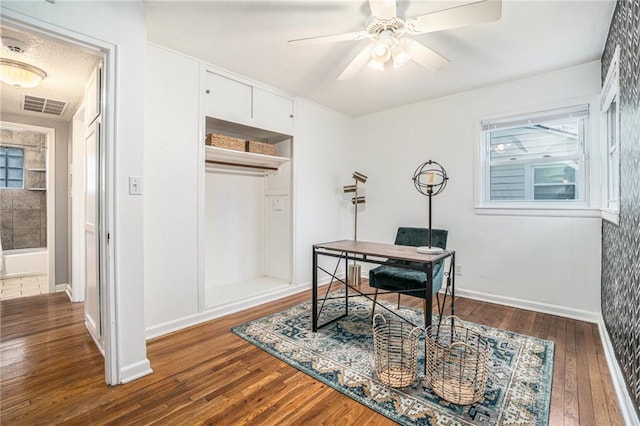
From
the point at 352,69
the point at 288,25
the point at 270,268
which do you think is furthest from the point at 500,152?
the point at 270,268

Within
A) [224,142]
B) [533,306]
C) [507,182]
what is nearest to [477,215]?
[507,182]

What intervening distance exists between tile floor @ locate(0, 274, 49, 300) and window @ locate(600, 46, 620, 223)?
6096 mm

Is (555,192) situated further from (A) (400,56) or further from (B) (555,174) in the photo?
(A) (400,56)

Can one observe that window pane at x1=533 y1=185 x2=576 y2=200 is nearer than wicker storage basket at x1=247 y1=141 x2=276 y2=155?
Yes

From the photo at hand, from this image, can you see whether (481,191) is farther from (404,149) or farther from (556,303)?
(556,303)

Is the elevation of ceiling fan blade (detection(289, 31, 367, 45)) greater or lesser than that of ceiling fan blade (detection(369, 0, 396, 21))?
lesser

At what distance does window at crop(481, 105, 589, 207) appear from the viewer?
288 cm

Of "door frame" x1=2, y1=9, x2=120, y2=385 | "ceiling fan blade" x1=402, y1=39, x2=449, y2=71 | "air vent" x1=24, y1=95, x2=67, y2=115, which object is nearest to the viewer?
"door frame" x1=2, y1=9, x2=120, y2=385

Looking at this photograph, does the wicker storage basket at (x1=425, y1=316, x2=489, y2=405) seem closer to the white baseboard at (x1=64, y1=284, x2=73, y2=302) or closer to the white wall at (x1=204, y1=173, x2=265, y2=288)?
the white wall at (x1=204, y1=173, x2=265, y2=288)

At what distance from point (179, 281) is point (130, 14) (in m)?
2.02


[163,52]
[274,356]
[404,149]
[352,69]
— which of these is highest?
[163,52]

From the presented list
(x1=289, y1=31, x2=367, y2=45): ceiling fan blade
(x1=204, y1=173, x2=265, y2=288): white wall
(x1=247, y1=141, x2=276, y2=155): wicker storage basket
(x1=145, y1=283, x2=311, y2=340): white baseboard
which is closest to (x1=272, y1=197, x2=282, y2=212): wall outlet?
(x1=204, y1=173, x2=265, y2=288): white wall

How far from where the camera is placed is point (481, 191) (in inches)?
133

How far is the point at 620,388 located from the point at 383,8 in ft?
8.47
